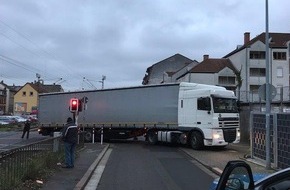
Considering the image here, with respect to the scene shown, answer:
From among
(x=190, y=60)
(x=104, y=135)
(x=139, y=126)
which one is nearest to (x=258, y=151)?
(x=139, y=126)

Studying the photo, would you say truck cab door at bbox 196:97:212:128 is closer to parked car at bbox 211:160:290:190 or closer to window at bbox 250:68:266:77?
parked car at bbox 211:160:290:190

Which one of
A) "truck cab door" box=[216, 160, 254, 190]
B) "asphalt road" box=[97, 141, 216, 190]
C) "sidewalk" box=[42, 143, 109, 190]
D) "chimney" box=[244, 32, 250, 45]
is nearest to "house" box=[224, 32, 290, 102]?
"chimney" box=[244, 32, 250, 45]

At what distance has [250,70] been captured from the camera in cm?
7712

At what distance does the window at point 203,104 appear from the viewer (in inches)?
1004

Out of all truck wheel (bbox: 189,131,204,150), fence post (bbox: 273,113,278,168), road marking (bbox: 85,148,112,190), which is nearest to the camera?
road marking (bbox: 85,148,112,190)

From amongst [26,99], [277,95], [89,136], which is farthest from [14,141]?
[26,99]

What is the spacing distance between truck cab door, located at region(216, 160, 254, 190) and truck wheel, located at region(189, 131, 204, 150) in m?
21.5

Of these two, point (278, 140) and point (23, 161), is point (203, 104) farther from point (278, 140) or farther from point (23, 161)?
point (23, 161)

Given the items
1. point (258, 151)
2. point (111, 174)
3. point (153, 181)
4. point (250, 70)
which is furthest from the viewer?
point (250, 70)

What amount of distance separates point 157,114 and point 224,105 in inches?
193

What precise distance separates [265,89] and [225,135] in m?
9.32

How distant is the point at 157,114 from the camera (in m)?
29.2

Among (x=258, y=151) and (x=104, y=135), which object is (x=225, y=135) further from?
(x=104, y=135)

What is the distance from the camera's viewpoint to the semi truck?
2564cm
